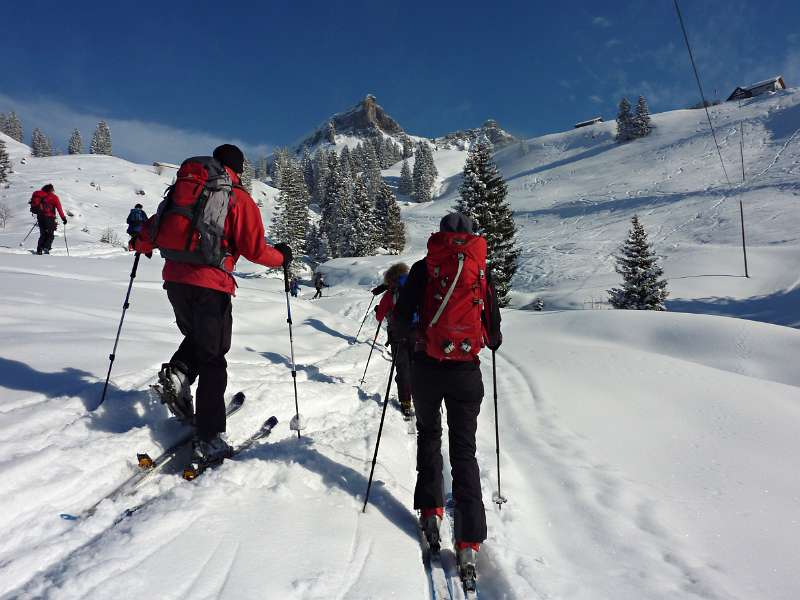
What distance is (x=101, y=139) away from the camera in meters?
91.1

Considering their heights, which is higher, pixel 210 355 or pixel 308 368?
pixel 210 355

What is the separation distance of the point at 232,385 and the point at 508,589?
11.7 ft

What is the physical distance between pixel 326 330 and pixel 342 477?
7993mm

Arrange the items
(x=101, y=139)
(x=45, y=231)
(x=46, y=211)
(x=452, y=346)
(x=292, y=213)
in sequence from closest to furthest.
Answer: (x=452, y=346), (x=46, y=211), (x=45, y=231), (x=292, y=213), (x=101, y=139)

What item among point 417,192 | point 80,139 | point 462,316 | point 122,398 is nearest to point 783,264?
point 462,316

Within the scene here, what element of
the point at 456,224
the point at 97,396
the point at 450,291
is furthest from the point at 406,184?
the point at 450,291

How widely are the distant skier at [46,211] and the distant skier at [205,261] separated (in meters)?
12.2

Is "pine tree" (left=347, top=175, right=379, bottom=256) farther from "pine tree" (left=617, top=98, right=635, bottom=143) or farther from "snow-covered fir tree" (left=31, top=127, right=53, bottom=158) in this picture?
"snow-covered fir tree" (left=31, top=127, right=53, bottom=158)

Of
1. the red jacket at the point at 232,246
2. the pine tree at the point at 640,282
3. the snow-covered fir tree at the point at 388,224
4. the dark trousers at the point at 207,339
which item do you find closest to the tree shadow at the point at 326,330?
the dark trousers at the point at 207,339

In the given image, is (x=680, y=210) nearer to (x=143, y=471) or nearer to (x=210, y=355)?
(x=210, y=355)

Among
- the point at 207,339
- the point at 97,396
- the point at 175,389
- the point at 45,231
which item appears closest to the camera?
the point at 207,339

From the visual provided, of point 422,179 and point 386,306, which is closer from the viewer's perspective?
point 386,306

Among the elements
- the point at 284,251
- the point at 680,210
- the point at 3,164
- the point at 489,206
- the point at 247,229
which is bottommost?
the point at 284,251

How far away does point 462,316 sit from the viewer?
2.78 meters
